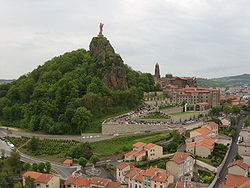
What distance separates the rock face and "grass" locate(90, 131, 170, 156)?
18.6m

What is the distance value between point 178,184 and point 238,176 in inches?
294

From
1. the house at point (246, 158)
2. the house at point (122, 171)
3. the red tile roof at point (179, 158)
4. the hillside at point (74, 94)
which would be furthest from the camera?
the hillside at point (74, 94)

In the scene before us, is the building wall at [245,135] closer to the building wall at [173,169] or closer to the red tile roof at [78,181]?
the building wall at [173,169]

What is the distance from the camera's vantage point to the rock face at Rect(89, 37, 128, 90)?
206ft

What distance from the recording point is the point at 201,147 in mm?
39438

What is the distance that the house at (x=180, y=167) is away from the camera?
3278 cm

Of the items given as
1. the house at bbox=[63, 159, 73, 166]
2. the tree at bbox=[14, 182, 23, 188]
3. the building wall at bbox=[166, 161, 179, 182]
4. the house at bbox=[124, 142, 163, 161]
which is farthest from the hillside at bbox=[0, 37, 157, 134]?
the building wall at bbox=[166, 161, 179, 182]

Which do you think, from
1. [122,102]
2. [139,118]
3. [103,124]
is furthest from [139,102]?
[103,124]

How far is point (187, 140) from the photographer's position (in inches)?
1708

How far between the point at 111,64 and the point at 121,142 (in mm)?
24070

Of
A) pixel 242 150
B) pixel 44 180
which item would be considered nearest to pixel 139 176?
pixel 44 180

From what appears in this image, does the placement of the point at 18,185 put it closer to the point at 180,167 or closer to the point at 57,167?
the point at 57,167

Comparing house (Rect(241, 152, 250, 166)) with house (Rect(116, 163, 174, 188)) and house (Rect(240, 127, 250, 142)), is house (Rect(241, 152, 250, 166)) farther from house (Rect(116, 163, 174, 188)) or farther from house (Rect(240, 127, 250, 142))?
house (Rect(116, 163, 174, 188))

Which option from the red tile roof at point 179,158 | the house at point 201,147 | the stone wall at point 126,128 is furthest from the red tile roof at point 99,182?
the stone wall at point 126,128
